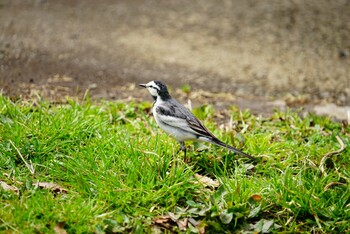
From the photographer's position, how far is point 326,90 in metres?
7.86

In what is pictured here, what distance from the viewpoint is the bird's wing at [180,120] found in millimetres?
5027

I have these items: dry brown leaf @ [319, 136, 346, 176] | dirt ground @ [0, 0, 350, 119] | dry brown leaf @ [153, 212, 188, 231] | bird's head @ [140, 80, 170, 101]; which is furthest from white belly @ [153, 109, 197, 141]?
dirt ground @ [0, 0, 350, 119]

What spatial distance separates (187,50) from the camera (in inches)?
350

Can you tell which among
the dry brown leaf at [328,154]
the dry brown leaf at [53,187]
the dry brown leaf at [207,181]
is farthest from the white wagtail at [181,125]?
the dry brown leaf at [53,187]

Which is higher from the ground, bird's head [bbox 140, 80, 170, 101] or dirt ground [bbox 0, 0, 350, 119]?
bird's head [bbox 140, 80, 170, 101]

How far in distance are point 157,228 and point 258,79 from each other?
438cm

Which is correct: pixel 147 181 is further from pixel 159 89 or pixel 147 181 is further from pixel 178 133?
pixel 159 89

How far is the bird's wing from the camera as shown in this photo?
5.03 m

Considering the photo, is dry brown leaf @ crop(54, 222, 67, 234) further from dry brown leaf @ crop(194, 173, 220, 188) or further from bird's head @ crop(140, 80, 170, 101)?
bird's head @ crop(140, 80, 170, 101)

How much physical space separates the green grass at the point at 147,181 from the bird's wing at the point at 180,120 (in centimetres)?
24

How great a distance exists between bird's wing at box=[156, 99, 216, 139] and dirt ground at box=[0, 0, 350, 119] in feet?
6.39

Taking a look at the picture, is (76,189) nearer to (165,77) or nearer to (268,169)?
(268,169)

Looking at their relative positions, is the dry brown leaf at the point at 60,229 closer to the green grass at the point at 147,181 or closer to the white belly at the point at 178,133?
the green grass at the point at 147,181

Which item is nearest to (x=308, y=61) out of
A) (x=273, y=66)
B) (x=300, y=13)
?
(x=273, y=66)
